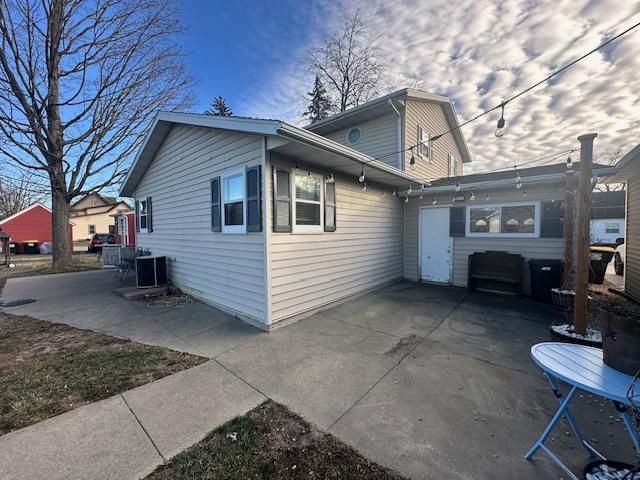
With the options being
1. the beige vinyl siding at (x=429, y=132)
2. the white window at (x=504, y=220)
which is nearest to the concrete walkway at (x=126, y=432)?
the white window at (x=504, y=220)

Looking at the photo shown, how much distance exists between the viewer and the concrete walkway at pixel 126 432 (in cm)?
182

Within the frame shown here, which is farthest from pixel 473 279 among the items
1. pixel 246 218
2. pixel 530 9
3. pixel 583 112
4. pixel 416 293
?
pixel 246 218

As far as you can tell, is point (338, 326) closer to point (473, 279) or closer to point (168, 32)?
point (473, 279)

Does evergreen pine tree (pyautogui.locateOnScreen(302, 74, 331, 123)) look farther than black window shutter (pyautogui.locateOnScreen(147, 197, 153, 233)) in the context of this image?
Yes

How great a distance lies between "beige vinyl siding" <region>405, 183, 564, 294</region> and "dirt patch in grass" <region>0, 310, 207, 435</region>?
265 inches

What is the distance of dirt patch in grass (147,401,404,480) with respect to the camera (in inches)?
69.2

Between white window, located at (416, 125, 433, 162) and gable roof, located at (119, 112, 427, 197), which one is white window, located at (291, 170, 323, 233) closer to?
gable roof, located at (119, 112, 427, 197)

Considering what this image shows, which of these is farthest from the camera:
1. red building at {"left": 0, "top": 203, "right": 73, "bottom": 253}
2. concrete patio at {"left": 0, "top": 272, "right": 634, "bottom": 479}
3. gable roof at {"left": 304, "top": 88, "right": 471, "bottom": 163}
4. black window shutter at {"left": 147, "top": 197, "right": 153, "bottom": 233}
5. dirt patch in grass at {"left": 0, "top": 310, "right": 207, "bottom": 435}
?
red building at {"left": 0, "top": 203, "right": 73, "bottom": 253}

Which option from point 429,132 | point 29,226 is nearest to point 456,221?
point 429,132

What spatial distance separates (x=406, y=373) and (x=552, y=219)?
5729 mm

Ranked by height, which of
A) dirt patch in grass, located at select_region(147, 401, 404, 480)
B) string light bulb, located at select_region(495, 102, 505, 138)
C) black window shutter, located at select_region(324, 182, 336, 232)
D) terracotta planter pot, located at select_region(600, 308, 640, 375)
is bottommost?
dirt patch in grass, located at select_region(147, 401, 404, 480)

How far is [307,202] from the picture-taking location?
4.98 m

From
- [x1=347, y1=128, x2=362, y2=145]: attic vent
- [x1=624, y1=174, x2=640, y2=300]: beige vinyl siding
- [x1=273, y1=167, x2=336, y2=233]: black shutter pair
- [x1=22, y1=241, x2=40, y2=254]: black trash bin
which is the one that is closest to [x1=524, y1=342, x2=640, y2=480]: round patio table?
[x1=273, y1=167, x2=336, y2=233]: black shutter pair

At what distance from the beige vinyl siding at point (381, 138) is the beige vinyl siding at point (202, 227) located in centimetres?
506
